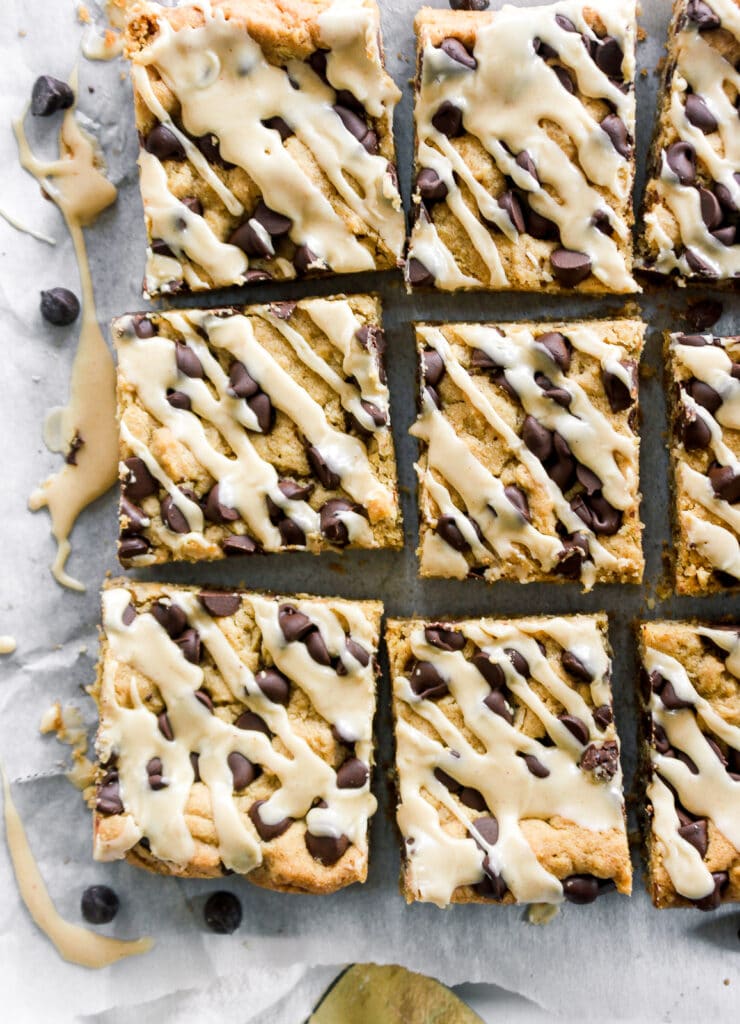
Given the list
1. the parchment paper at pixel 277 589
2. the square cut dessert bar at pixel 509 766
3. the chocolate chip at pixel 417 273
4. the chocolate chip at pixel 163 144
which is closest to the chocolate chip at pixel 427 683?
the square cut dessert bar at pixel 509 766

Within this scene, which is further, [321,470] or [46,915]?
[46,915]

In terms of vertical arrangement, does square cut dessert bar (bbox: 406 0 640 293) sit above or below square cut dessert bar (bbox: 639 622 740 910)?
above

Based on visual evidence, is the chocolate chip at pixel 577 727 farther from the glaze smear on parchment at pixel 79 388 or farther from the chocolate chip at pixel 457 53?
A: the chocolate chip at pixel 457 53

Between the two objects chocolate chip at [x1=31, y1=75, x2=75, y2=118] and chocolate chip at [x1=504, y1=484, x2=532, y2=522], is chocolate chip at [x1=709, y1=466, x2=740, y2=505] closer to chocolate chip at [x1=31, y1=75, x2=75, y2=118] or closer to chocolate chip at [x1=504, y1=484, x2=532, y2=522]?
chocolate chip at [x1=504, y1=484, x2=532, y2=522]

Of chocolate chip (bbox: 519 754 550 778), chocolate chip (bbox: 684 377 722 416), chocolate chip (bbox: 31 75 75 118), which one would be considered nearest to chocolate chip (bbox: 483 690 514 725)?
chocolate chip (bbox: 519 754 550 778)

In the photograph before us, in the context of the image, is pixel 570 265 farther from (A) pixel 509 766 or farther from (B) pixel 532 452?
(A) pixel 509 766

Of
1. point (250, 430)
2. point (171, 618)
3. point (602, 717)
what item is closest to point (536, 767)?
point (602, 717)
